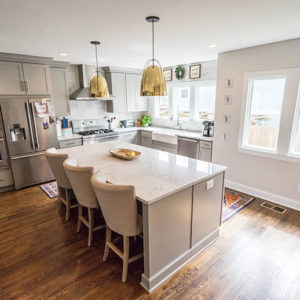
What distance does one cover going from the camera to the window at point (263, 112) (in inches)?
126

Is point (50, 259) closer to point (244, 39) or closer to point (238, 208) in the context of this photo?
point (238, 208)

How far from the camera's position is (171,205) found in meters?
1.87

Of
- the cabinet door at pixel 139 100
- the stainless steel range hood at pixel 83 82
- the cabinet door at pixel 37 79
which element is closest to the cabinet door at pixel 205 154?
the cabinet door at pixel 139 100

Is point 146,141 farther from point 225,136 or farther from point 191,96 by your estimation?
point 225,136

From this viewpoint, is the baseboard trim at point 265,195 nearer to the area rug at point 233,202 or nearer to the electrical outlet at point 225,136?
the area rug at point 233,202

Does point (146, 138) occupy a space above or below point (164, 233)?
above

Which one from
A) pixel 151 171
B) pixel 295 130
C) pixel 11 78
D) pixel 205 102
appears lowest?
pixel 151 171

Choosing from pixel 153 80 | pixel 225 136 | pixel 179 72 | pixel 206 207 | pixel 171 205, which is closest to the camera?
pixel 171 205

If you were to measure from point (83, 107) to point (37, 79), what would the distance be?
4.68 feet

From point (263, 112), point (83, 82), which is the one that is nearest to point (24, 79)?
point (83, 82)

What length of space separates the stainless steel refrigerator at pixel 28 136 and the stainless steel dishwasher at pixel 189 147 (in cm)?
263

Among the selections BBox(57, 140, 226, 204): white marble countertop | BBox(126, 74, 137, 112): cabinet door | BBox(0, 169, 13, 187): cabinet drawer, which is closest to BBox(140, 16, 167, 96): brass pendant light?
BBox(57, 140, 226, 204): white marble countertop

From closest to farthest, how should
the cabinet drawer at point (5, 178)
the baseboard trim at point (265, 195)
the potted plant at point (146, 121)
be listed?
the baseboard trim at point (265, 195)
the cabinet drawer at point (5, 178)
the potted plant at point (146, 121)

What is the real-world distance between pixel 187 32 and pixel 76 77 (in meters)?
3.25
